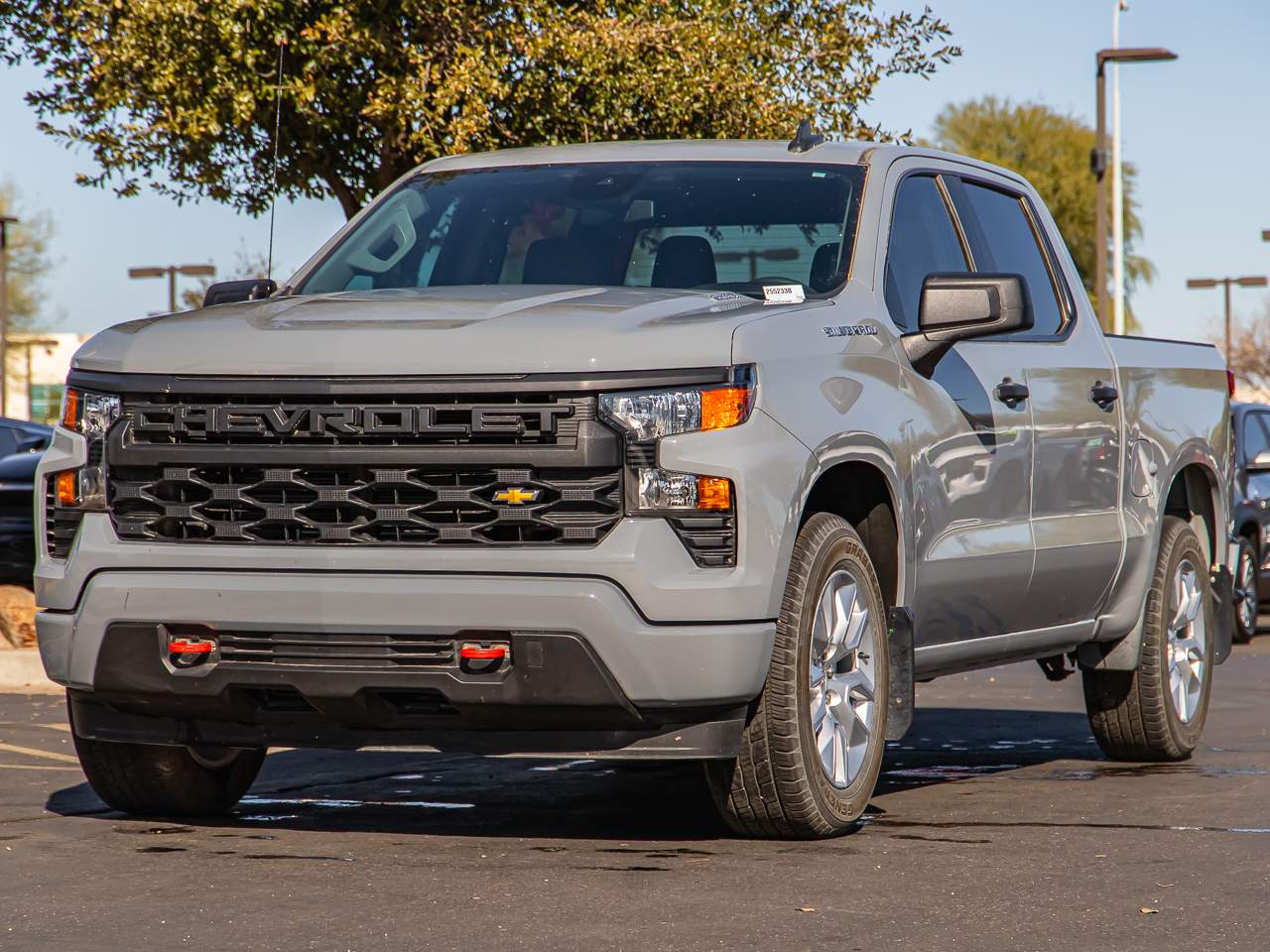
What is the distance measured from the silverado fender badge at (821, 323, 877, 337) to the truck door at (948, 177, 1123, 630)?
1106mm

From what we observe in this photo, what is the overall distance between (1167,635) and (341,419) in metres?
3.98

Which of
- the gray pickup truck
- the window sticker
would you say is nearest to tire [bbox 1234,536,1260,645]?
the gray pickup truck

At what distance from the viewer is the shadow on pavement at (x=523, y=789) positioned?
21.4 ft

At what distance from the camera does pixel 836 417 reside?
6020 millimetres

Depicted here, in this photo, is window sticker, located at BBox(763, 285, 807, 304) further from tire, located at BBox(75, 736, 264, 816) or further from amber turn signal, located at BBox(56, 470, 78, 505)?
tire, located at BBox(75, 736, 264, 816)

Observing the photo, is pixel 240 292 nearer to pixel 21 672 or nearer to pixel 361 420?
pixel 361 420

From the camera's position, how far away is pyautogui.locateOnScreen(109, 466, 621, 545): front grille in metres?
5.50

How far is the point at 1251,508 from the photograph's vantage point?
16.9m

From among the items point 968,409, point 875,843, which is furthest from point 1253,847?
point 968,409

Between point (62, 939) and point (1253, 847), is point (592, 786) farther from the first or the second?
point (62, 939)

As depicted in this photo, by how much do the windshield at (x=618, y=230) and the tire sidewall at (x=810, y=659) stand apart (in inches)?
32.7

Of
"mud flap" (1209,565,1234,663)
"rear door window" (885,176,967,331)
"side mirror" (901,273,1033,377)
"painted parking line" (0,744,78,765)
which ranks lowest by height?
"painted parking line" (0,744,78,765)

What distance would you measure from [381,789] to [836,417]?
7.53 feet

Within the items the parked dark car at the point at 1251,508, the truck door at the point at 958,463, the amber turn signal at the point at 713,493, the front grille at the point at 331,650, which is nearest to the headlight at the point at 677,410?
the amber turn signal at the point at 713,493
